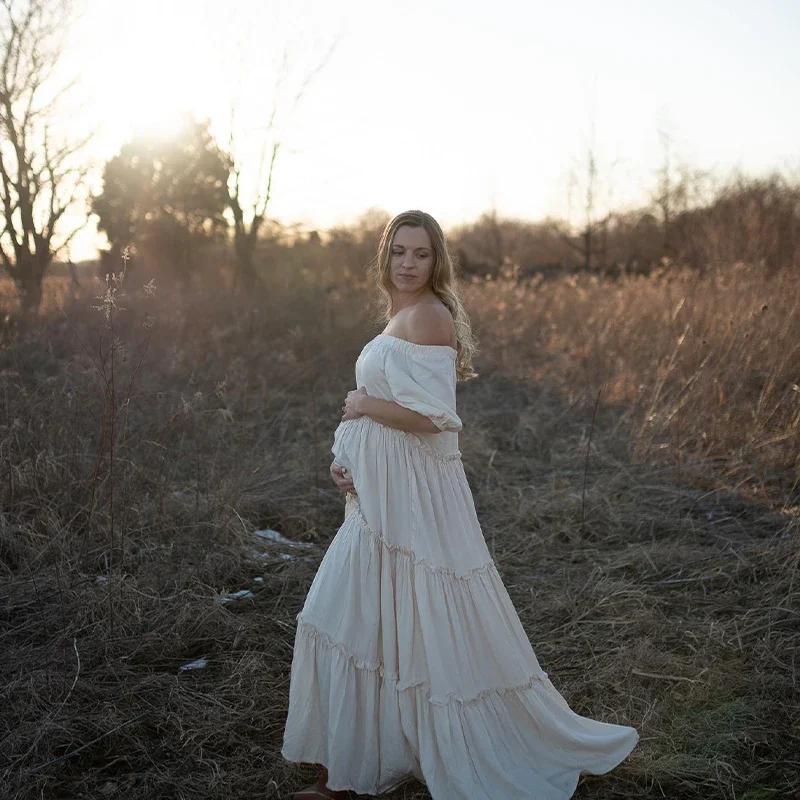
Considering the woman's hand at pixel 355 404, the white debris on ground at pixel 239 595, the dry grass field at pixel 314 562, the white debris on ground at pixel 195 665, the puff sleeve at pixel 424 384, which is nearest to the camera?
the puff sleeve at pixel 424 384

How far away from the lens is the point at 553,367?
938cm

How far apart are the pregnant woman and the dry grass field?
27 cm

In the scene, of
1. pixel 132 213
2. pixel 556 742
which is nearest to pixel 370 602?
pixel 556 742

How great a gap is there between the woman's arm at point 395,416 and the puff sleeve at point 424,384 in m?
0.02

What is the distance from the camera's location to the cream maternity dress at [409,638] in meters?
2.30

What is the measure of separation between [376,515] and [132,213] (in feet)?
50.5

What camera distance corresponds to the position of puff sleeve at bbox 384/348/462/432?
228 centimetres

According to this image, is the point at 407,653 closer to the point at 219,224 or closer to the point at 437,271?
the point at 437,271

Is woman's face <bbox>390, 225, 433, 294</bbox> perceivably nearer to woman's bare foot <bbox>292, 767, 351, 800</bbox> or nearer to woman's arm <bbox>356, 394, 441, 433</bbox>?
woman's arm <bbox>356, 394, 441, 433</bbox>

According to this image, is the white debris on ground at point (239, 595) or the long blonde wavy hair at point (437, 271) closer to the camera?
the long blonde wavy hair at point (437, 271)

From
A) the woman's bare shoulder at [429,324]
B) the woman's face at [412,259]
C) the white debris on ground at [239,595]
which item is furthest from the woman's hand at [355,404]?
the white debris on ground at [239,595]

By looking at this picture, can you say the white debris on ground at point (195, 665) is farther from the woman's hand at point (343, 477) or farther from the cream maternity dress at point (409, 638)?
the woman's hand at point (343, 477)

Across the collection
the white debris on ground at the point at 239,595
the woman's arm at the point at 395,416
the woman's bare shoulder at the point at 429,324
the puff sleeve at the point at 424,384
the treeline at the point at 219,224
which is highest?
the treeline at the point at 219,224

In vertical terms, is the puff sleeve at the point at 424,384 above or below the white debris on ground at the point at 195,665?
above
